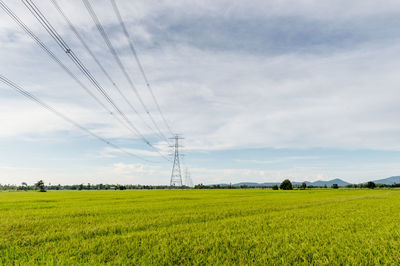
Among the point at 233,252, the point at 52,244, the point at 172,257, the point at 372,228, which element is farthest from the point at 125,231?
the point at 372,228

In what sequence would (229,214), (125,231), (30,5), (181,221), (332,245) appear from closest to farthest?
1. (332,245)
2. (30,5)
3. (125,231)
4. (181,221)
5. (229,214)

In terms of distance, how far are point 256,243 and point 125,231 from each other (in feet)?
23.2

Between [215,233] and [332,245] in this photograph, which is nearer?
[332,245]

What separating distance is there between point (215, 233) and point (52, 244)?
7153 millimetres

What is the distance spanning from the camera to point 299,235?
464 inches

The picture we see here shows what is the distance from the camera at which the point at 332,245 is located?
32.4 feet

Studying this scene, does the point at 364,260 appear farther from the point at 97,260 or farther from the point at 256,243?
the point at 97,260

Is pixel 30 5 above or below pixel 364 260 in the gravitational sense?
above

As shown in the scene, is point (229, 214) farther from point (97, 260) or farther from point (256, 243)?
point (97, 260)

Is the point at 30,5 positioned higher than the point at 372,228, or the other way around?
the point at 30,5

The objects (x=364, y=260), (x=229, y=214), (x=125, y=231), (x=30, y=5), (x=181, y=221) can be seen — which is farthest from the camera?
(x=229, y=214)

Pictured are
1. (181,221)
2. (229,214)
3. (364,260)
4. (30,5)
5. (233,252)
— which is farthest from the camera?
(229,214)

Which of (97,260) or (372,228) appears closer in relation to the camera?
(97,260)

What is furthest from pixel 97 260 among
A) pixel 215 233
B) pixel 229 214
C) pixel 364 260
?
pixel 229 214
